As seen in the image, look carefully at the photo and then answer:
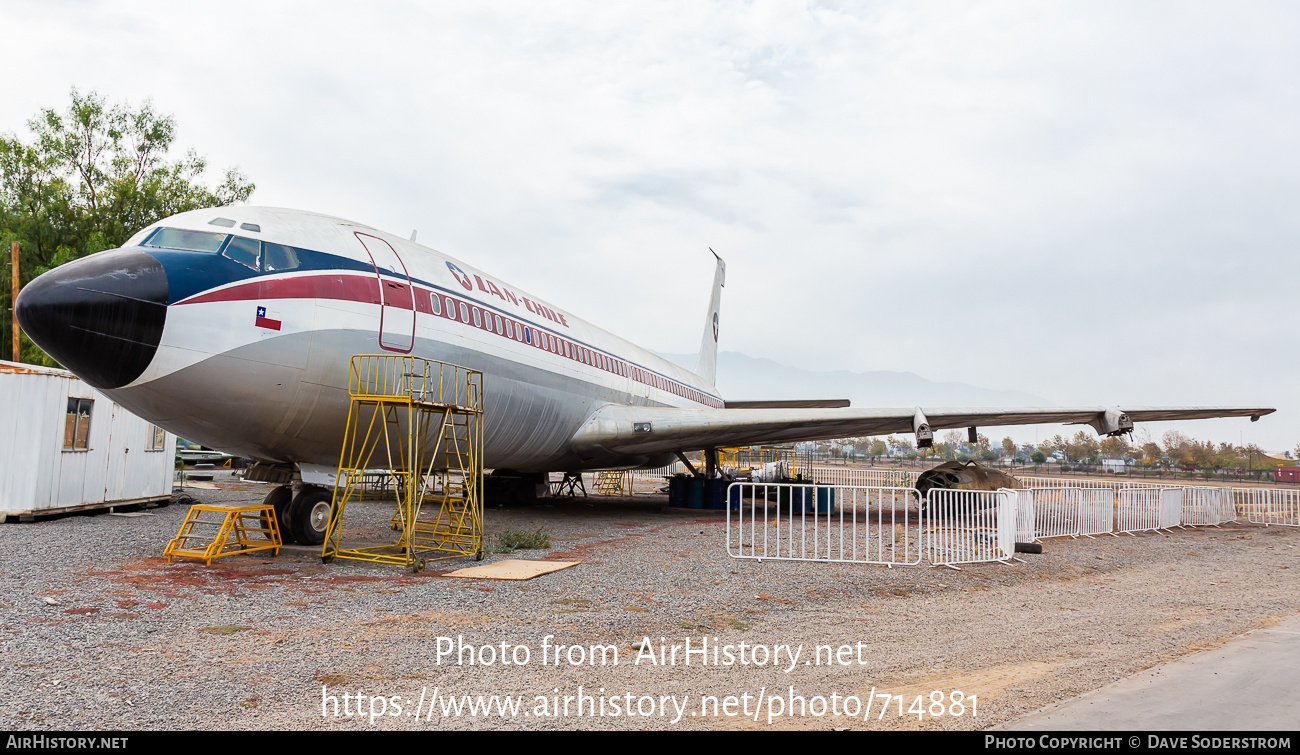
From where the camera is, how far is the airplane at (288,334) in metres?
7.39

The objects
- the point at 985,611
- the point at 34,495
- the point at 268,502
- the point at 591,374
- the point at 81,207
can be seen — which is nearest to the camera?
the point at 985,611

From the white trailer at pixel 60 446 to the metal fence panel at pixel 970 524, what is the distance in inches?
493

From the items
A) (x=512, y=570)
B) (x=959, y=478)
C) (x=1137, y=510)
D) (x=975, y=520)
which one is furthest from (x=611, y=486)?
(x=512, y=570)

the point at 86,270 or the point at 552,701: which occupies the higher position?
the point at 86,270

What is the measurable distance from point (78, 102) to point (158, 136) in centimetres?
278

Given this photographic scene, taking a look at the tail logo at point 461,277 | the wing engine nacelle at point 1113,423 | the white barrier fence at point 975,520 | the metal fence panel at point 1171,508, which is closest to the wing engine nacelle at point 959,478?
the white barrier fence at point 975,520

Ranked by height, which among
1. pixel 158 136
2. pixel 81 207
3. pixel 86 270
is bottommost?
pixel 86 270

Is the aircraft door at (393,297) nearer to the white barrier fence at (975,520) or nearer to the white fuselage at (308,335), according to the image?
the white fuselage at (308,335)

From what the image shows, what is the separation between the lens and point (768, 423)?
1541 centimetres

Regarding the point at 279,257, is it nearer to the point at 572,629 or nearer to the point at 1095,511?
the point at 572,629

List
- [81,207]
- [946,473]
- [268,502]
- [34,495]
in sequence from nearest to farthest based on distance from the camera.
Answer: [268,502], [34,495], [946,473], [81,207]
